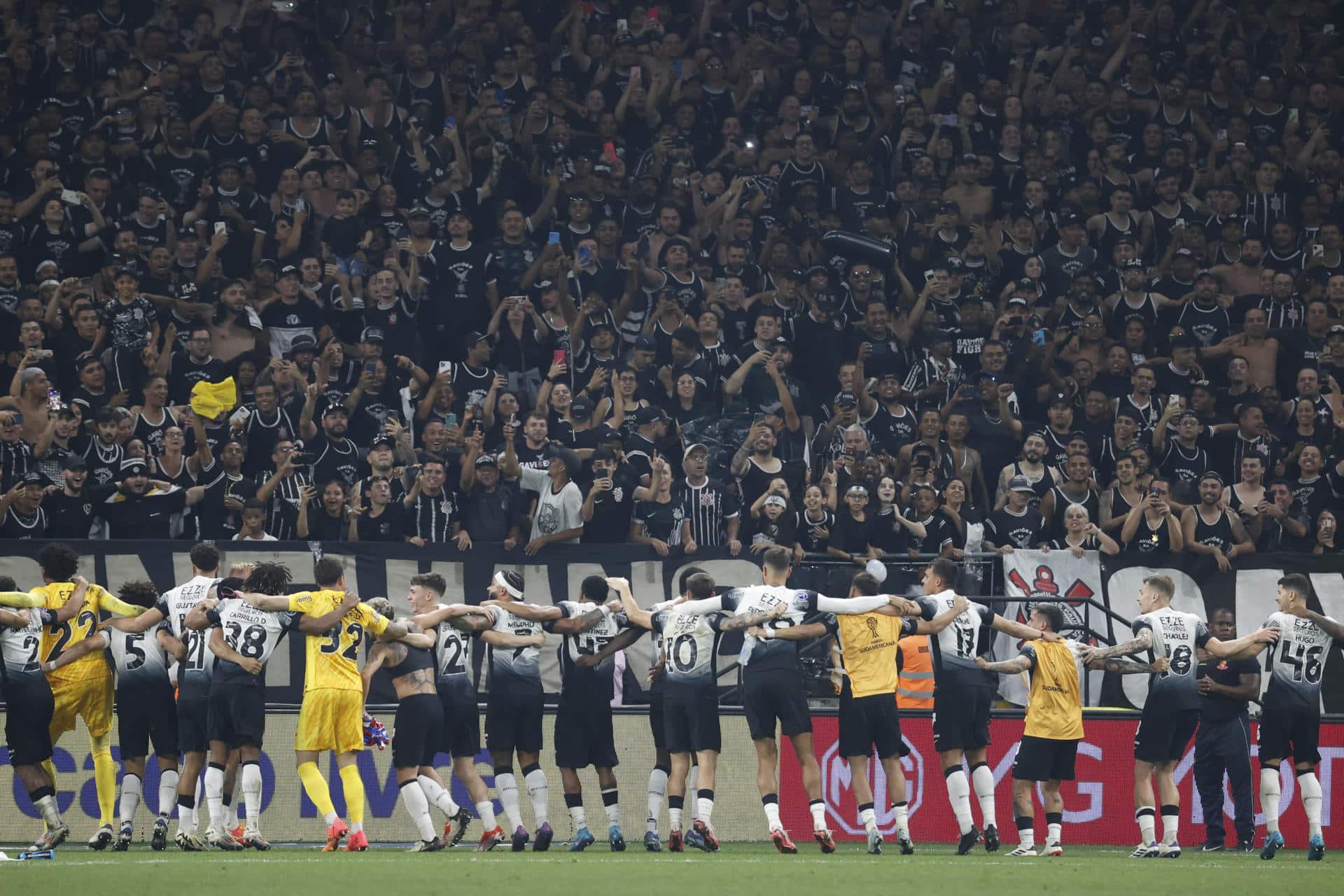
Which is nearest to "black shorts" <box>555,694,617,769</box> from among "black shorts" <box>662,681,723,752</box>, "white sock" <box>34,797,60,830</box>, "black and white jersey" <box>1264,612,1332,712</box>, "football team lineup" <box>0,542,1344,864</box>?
"football team lineup" <box>0,542,1344,864</box>

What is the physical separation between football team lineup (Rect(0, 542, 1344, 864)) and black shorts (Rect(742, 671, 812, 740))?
0.8 inches

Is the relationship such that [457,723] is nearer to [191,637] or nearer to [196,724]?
[196,724]

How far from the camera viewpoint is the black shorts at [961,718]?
1424cm

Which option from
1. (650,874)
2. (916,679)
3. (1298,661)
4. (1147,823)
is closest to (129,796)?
(650,874)

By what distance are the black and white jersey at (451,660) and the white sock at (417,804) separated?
104 centimetres

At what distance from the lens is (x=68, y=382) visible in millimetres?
17578

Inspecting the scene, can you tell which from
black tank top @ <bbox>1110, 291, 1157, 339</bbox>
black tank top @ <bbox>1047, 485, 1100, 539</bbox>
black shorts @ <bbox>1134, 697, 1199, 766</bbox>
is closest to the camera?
black shorts @ <bbox>1134, 697, 1199, 766</bbox>

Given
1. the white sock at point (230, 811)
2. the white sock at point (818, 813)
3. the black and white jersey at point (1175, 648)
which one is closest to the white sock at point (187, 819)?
the white sock at point (230, 811)

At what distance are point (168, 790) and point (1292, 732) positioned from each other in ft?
31.8

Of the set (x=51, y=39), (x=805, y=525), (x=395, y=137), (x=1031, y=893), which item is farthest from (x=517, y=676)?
(x=51, y=39)

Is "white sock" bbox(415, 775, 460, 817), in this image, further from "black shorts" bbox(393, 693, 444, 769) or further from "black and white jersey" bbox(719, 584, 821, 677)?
"black and white jersey" bbox(719, 584, 821, 677)

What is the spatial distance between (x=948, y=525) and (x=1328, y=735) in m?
4.14

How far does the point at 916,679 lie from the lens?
16.2 m

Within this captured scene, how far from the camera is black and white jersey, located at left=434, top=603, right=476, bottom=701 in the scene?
1424cm
